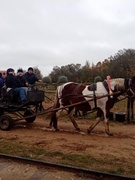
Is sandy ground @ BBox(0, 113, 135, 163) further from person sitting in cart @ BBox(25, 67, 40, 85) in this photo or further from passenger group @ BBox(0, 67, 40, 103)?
person sitting in cart @ BBox(25, 67, 40, 85)

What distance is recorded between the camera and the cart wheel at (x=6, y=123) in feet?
27.4

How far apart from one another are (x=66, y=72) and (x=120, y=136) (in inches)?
1587

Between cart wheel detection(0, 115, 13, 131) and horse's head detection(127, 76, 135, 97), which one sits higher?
horse's head detection(127, 76, 135, 97)

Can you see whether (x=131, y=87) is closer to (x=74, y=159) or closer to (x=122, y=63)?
(x=74, y=159)

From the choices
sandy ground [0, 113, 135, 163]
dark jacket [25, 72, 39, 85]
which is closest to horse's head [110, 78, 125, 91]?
sandy ground [0, 113, 135, 163]

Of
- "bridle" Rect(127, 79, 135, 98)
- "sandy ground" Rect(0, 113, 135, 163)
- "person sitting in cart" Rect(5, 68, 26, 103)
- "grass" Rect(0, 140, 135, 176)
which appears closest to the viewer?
"grass" Rect(0, 140, 135, 176)

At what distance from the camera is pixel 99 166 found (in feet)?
17.0

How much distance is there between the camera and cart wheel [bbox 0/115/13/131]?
8.34 m

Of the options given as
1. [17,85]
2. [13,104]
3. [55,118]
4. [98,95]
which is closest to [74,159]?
[98,95]

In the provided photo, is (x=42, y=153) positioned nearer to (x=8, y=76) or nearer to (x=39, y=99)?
(x=39, y=99)

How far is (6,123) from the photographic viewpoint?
841cm

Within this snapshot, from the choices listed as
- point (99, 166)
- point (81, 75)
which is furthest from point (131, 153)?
point (81, 75)

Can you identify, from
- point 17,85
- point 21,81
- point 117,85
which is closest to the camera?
point 117,85

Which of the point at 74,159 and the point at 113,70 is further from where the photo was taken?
the point at 113,70
